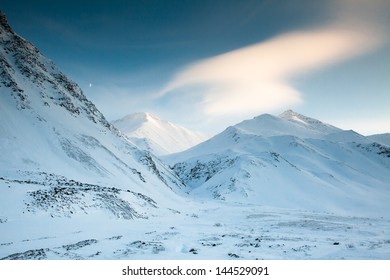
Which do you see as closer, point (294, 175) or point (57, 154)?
point (57, 154)

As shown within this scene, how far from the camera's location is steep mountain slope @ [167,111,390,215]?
6794 cm

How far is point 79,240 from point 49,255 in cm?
445

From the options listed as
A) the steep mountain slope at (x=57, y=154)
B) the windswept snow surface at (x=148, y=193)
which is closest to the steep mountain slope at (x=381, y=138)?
the windswept snow surface at (x=148, y=193)

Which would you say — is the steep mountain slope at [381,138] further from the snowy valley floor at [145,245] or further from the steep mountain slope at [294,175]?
the snowy valley floor at [145,245]

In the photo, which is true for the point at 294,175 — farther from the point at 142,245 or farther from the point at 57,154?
the point at 142,245

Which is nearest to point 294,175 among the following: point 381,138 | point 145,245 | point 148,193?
point 148,193

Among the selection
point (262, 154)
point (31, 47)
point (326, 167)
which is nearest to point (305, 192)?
point (262, 154)

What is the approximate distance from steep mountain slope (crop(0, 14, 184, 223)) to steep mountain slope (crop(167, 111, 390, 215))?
16941 mm

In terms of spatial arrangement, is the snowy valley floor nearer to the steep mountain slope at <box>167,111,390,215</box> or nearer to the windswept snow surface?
the windswept snow surface

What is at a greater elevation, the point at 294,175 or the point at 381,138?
the point at 381,138

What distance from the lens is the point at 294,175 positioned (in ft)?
274

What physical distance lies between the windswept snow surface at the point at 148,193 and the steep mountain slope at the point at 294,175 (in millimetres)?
473

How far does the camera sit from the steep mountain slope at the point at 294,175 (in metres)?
67.9

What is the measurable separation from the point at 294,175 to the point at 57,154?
6116 centimetres
